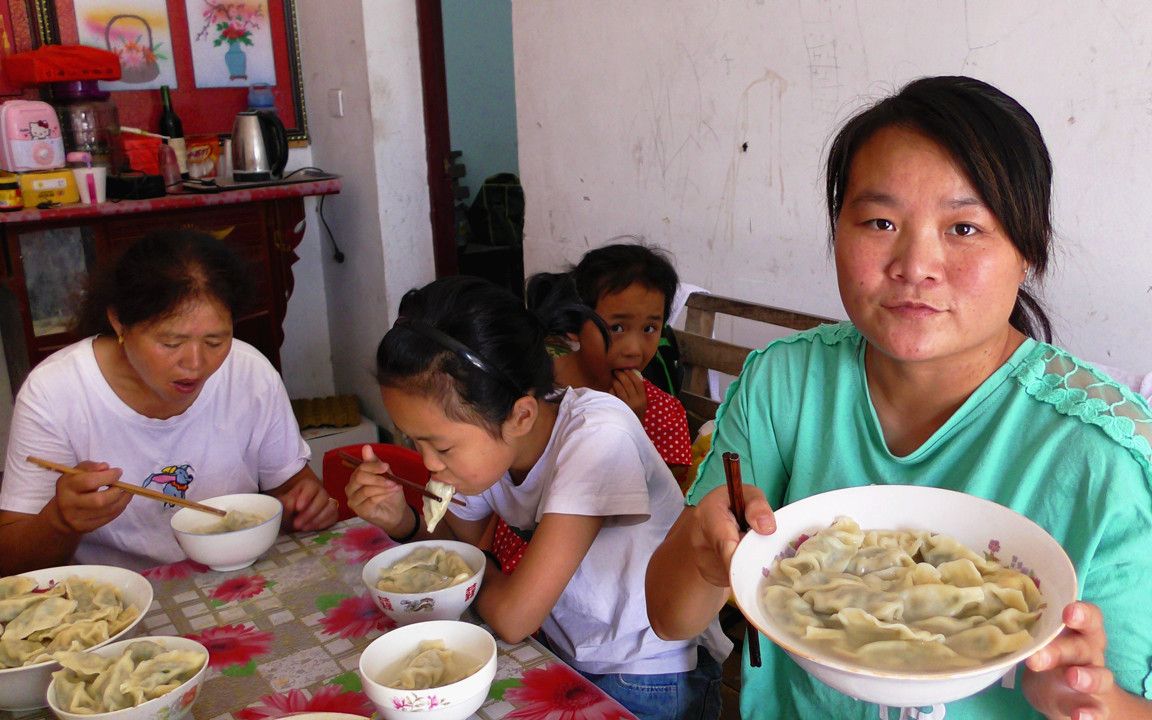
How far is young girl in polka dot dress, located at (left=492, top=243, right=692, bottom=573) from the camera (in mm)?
2191

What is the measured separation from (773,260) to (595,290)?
0.61 meters

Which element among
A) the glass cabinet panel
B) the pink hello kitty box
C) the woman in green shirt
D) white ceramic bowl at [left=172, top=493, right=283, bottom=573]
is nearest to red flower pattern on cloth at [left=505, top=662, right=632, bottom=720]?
the woman in green shirt

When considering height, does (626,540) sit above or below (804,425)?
below

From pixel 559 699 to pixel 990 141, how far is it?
0.83 meters

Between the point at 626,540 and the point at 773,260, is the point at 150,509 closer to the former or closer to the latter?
the point at 626,540

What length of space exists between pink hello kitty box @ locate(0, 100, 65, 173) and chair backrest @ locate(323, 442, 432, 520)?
2202mm

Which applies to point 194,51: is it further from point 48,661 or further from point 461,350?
point 48,661

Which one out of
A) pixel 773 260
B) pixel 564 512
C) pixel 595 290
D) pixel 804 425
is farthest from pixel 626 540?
pixel 773 260

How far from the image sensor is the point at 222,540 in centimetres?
150

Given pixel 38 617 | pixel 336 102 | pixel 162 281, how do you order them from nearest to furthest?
pixel 38 617 → pixel 162 281 → pixel 336 102

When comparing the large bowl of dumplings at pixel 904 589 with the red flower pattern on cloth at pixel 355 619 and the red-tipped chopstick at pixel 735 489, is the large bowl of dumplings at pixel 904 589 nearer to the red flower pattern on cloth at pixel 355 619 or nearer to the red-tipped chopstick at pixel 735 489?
the red-tipped chopstick at pixel 735 489

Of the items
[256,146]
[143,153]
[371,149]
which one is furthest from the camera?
[371,149]

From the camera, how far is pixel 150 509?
6.12ft

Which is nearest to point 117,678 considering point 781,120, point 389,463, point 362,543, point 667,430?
point 362,543
